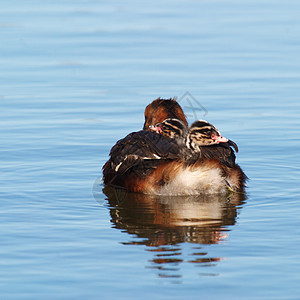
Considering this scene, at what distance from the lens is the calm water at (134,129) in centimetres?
646

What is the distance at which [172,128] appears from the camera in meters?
9.30

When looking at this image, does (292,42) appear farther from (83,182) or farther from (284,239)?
(284,239)

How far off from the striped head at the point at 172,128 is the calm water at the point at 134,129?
2.57 ft

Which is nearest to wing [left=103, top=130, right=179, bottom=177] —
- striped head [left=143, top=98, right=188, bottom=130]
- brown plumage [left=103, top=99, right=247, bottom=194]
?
brown plumage [left=103, top=99, right=247, bottom=194]

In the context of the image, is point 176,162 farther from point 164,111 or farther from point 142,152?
point 164,111

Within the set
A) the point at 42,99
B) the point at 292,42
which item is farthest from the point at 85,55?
the point at 292,42

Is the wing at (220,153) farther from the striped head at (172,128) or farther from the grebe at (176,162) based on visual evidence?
the striped head at (172,128)

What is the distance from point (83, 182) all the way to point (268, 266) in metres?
3.52

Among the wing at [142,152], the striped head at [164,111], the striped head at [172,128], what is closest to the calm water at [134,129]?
the wing at [142,152]

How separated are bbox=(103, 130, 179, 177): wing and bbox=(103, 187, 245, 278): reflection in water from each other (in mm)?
331

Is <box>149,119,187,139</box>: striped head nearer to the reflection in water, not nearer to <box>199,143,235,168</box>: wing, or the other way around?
<box>199,143,235,168</box>: wing

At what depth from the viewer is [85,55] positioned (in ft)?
53.5

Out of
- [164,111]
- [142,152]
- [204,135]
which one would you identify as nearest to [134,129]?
[164,111]

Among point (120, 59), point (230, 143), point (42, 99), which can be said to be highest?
point (120, 59)
